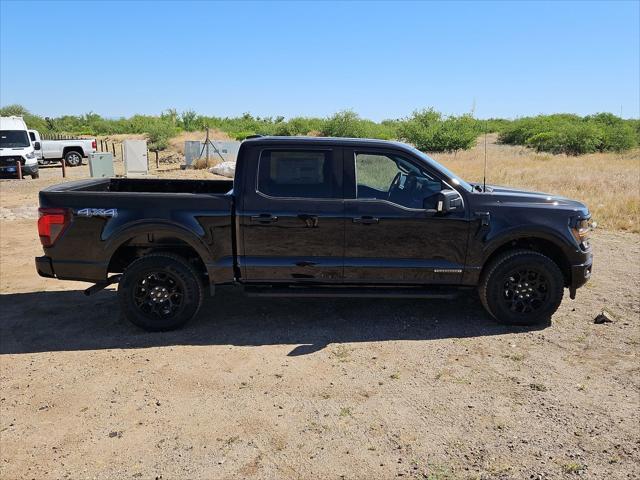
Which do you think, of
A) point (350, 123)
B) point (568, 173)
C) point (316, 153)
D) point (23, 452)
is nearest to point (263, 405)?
point (23, 452)

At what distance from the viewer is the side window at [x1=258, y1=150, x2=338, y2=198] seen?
16.8 ft

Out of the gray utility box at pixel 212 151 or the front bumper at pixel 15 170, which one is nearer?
the front bumper at pixel 15 170

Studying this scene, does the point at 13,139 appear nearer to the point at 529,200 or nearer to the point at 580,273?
the point at 529,200

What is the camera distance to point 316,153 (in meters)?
5.16

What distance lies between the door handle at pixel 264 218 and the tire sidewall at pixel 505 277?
2.22 meters

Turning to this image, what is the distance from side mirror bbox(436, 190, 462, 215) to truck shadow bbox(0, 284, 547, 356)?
122 cm

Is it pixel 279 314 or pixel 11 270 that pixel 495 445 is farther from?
pixel 11 270

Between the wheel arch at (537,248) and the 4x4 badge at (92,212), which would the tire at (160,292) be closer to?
the 4x4 badge at (92,212)

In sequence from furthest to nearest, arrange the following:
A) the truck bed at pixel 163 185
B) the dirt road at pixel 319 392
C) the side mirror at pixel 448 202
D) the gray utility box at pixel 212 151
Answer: the gray utility box at pixel 212 151
the truck bed at pixel 163 185
the side mirror at pixel 448 202
the dirt road at pixel 319 392

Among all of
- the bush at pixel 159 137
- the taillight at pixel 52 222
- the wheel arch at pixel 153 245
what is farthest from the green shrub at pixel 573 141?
the taillight at pixel 52 222

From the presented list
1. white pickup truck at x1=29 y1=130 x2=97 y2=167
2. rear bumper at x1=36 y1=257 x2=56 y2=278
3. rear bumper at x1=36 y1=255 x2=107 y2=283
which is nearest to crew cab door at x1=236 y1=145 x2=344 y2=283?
rear bumper at x1=36 y1=255 x2=107 y2=283

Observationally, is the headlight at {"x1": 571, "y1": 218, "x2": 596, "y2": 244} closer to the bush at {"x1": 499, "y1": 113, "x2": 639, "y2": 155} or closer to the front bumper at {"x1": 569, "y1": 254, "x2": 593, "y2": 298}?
the front bumper at {"x1": 569, "y1": 254, "x2": 593, "y2": 298}

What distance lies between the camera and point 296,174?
5172 mm

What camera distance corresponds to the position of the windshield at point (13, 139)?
819 inches
